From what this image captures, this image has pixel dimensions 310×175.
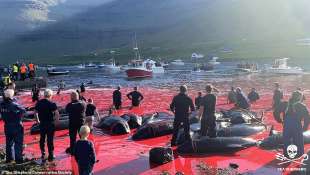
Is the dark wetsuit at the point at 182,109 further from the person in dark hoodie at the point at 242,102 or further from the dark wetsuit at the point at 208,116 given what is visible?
the person in dark hoodie at the point at 242,102

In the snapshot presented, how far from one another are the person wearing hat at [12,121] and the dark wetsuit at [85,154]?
120 inches

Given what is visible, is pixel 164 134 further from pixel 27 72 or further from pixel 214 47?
pixel 214 47

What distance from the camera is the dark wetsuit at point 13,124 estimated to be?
1211 centimetres

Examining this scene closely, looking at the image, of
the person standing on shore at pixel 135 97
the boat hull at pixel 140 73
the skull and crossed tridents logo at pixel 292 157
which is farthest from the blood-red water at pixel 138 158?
the boat hull at pixel 140 73

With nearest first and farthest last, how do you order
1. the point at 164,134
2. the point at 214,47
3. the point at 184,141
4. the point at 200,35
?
the point at 184,141 < the point at 164,134 < the point at 214,47 < the point at 200,35

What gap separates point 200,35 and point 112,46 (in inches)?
1779

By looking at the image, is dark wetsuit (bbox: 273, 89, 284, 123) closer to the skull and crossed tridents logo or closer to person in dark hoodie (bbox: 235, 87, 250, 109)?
person in dark hoodie (bbox: 235, 87, 250, 109)

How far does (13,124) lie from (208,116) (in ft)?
21.1

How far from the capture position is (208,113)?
14.9m

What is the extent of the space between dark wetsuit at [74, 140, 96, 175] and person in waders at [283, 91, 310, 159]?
19.0 feet

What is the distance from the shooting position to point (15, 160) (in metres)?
13.0

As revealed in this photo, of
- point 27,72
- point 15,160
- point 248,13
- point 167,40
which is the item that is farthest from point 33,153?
point 248,13

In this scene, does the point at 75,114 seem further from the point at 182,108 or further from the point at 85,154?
the point at 182,108

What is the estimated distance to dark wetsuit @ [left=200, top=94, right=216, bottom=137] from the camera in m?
14.7
